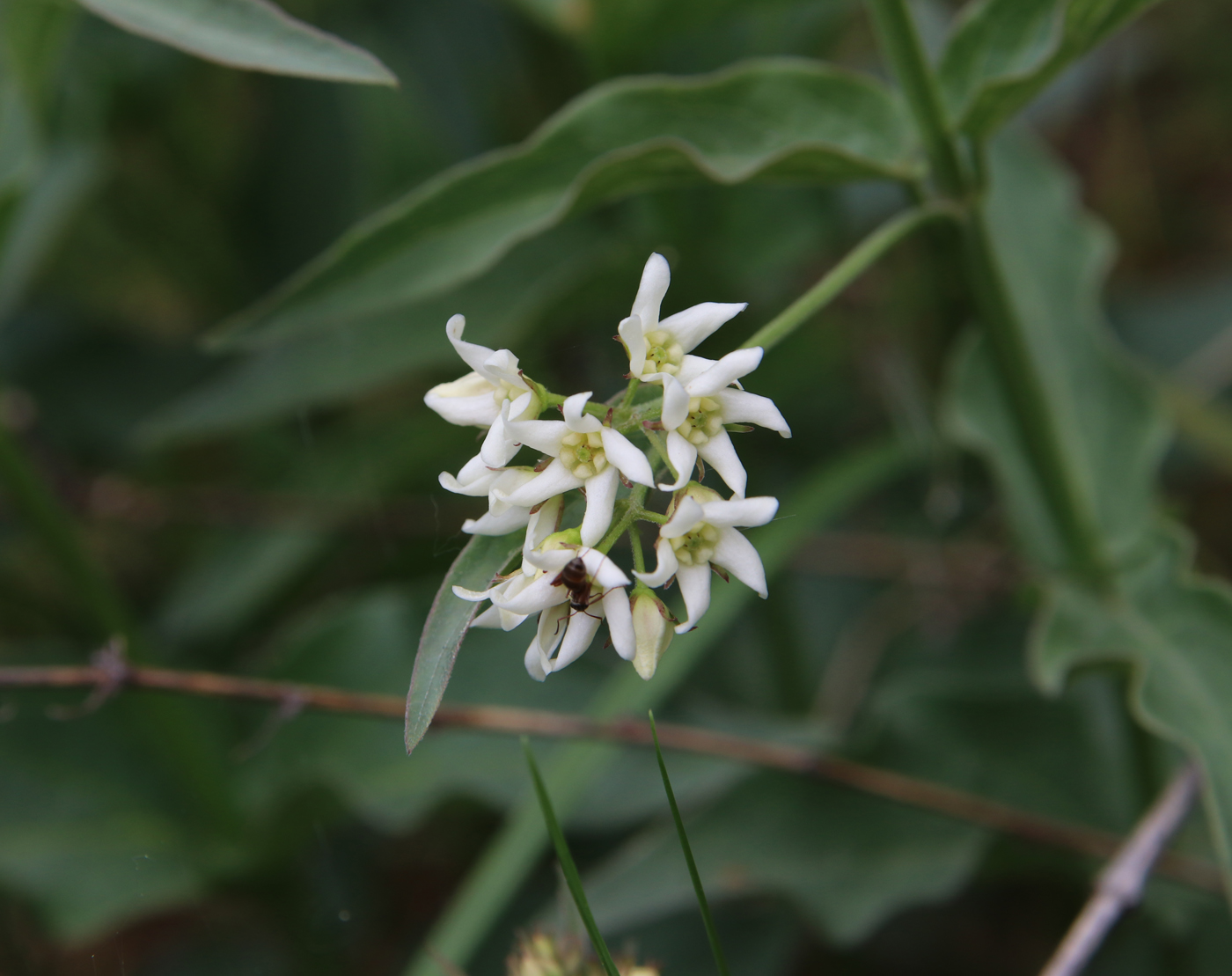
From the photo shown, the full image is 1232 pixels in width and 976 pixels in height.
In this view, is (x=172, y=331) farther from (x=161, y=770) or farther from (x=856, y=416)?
(x=856, y=416)

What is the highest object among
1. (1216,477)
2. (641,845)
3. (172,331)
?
(172,331)

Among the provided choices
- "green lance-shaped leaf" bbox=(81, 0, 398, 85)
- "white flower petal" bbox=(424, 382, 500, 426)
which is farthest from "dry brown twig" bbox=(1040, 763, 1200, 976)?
"green lance-shaped leaf" bbox=(81, 0, 398, 85)

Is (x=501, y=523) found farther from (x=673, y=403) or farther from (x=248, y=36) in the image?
(x=248, y=36)

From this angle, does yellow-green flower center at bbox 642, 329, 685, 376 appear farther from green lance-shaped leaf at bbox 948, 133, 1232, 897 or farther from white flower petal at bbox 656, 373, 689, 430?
green lance-shaped leaf at bbox 948, 133, 1232, 897

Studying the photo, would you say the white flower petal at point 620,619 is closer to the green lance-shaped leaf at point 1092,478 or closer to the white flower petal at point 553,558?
the white flower petal at point 553,558

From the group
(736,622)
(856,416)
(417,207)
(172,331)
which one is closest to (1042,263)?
(856,416)

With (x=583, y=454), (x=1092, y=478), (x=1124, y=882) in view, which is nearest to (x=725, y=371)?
(x=583, y=454)
